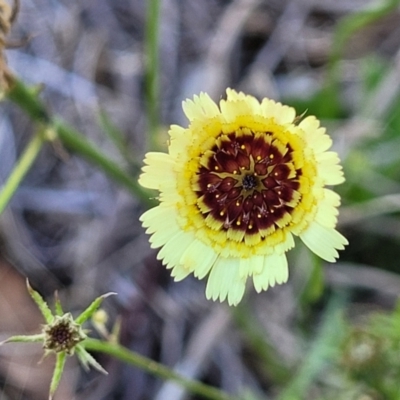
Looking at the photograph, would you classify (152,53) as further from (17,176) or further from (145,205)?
(17,176)

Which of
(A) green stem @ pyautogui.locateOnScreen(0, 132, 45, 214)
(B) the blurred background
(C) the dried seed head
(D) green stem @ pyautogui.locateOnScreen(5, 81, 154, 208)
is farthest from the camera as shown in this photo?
(B) the blurred background

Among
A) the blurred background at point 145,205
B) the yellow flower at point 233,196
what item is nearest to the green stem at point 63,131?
the blurred background at point 145,205

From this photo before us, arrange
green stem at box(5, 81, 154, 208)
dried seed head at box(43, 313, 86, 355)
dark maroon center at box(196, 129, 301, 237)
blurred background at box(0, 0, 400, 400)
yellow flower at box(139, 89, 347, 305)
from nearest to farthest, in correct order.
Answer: dried seed head at box(43, 313, 86, 355) < yellow flower at box(139, 89, 347, 305) < dark maroon center at box(196, 129, 301, 237) < green stem at box(5, 81, 154, 208) < blurred background at box(0, 0, 400, 400)

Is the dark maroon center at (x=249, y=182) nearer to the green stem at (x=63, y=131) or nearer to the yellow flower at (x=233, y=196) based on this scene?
the yellow flower at (x=233, y=196)

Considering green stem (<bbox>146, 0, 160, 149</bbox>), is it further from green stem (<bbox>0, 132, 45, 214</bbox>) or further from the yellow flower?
the yellow flower

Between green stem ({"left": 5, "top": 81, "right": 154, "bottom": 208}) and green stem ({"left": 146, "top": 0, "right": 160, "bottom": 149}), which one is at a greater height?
green stem ({"left": 146, "top": 0, "right": 160, "bottom": 149})

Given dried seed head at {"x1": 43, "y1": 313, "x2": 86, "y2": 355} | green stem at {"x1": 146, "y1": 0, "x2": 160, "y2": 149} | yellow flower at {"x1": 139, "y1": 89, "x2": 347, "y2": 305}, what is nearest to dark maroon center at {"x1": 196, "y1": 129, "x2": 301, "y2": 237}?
yellow flower at {"x1": 139, "y1": 89, "x2": 347, "y2": 305}

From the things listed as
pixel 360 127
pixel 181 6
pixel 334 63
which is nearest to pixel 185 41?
pixel 181 6
